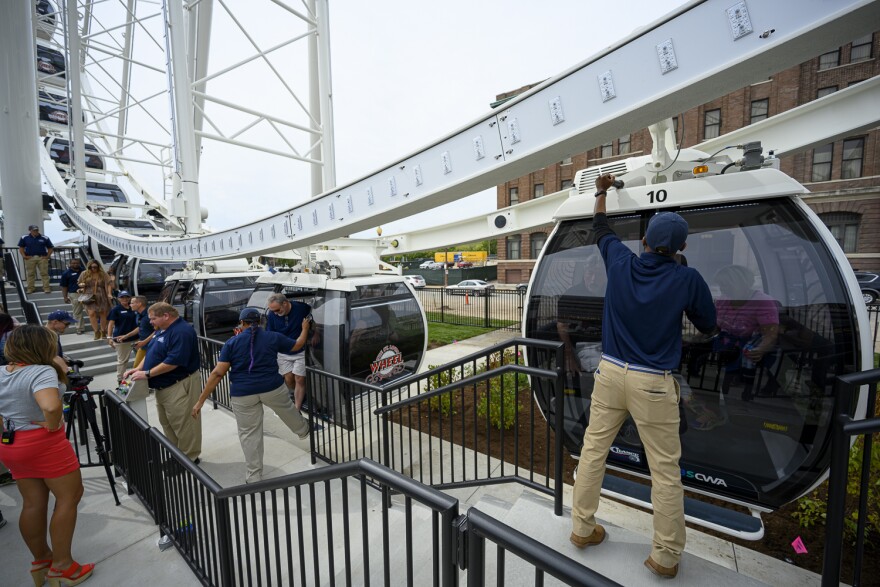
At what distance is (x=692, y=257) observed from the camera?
278 centimetres

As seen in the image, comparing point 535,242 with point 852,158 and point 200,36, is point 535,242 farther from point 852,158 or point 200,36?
point 200,36

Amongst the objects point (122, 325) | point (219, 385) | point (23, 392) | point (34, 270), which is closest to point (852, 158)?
point (219, 385)

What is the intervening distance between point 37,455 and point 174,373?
5.07 feet

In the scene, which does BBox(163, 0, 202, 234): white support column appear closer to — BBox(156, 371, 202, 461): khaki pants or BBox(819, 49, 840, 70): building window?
BBox(156, 371, 202, 461): khaki pants

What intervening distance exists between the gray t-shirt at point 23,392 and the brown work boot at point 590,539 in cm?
362

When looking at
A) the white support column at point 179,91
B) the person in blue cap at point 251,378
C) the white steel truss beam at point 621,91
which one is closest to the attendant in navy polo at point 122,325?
the white support column at point 179,91

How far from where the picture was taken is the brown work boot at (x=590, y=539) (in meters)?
2.41

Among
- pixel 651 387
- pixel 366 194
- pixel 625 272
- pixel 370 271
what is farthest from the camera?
pixel 370 271

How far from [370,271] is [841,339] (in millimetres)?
4936

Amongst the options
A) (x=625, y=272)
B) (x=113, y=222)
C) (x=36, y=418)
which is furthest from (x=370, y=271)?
(x=113, y=222)

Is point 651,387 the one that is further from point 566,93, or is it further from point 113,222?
point 113,222

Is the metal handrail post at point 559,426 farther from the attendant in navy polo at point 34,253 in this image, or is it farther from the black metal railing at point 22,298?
the attendant in navy polo at point 34,253

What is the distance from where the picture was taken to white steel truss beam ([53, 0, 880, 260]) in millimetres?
1591

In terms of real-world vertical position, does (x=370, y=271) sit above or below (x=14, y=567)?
above
